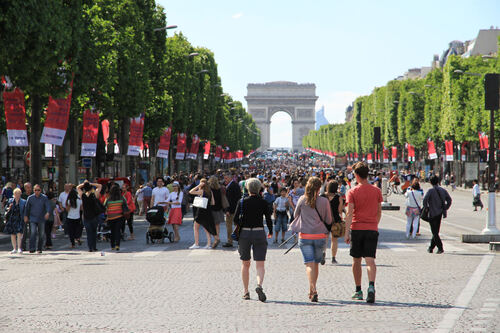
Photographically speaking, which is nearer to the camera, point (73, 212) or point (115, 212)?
point (115, 212)

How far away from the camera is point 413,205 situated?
2253 cm

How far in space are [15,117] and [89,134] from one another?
Result: 319 inches

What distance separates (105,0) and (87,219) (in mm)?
18032

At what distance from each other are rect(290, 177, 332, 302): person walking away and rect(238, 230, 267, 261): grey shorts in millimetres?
555

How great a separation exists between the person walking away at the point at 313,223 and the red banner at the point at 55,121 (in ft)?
51.8

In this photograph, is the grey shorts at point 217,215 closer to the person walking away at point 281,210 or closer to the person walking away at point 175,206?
the person walking away at point 281,210

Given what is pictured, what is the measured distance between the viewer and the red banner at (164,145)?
4712cm

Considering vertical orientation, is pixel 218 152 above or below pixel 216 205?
above

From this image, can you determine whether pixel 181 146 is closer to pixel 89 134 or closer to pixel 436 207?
pixel 89 134

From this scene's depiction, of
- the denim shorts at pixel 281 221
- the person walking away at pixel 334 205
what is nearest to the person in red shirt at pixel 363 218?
the person walking away at pixel 334 205

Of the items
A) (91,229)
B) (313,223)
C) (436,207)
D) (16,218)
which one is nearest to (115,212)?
(91,229)

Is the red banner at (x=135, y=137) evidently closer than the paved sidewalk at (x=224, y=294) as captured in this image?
No

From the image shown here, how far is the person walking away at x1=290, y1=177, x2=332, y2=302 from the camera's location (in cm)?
1148

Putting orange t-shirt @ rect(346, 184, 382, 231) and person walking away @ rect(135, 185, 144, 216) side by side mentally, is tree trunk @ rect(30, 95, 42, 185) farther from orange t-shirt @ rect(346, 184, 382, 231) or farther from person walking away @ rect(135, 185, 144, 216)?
orange t-shirt @ rect(346, 184, 382, 231)
